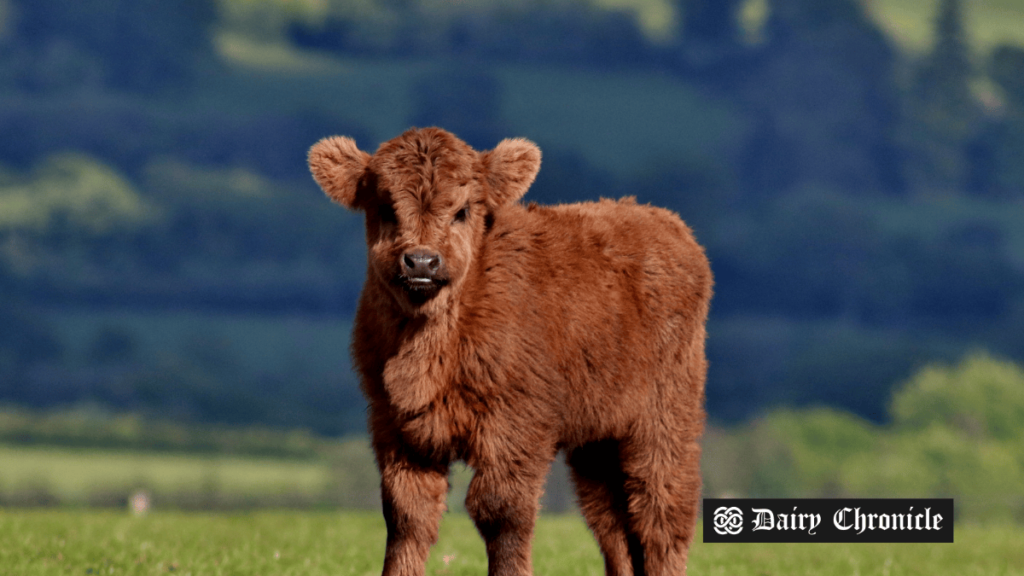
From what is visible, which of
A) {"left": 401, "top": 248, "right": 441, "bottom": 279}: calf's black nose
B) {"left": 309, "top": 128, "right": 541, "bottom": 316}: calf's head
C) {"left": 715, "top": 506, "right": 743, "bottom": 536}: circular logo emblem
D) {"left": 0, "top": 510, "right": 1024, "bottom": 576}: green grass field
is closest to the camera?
{"left": 401, "top": 248, "right": 441, "bottom": 279}: calf's black nose

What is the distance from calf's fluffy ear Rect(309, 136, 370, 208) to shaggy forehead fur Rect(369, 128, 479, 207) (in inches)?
8.2

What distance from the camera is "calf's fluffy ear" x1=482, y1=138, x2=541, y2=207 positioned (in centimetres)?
672

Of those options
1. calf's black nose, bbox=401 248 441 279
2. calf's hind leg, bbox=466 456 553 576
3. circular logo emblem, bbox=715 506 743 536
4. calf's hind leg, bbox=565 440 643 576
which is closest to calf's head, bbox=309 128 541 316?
calf's black nose, bbox=401 248 441 279

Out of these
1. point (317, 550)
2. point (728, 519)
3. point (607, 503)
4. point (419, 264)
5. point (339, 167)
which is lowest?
point (317, 550)

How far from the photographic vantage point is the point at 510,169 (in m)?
6.74

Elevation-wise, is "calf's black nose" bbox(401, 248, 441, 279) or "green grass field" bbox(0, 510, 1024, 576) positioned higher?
"calf's black nose" bbox(401, 248, 441, 279)

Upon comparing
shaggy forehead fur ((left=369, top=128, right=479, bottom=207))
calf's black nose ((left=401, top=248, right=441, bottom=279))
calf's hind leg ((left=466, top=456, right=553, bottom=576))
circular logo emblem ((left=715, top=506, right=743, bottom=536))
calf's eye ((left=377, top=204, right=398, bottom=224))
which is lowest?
calf's hind leg ((left=466, top=456, right=553, bottom=576))

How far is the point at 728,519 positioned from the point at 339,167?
216 inches

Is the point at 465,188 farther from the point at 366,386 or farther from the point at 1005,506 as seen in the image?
the point at 1005,506

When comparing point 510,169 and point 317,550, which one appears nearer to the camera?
point 510,169

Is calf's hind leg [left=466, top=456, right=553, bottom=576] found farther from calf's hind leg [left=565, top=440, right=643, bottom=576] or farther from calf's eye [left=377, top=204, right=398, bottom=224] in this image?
calf's eye [left=377, top=204, right=398, bottom=224]

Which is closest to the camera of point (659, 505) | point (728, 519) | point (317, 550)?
point (659, 505)

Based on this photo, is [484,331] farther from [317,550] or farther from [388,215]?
[317,550]

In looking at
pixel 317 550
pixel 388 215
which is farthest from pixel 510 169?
pixel 317 550
